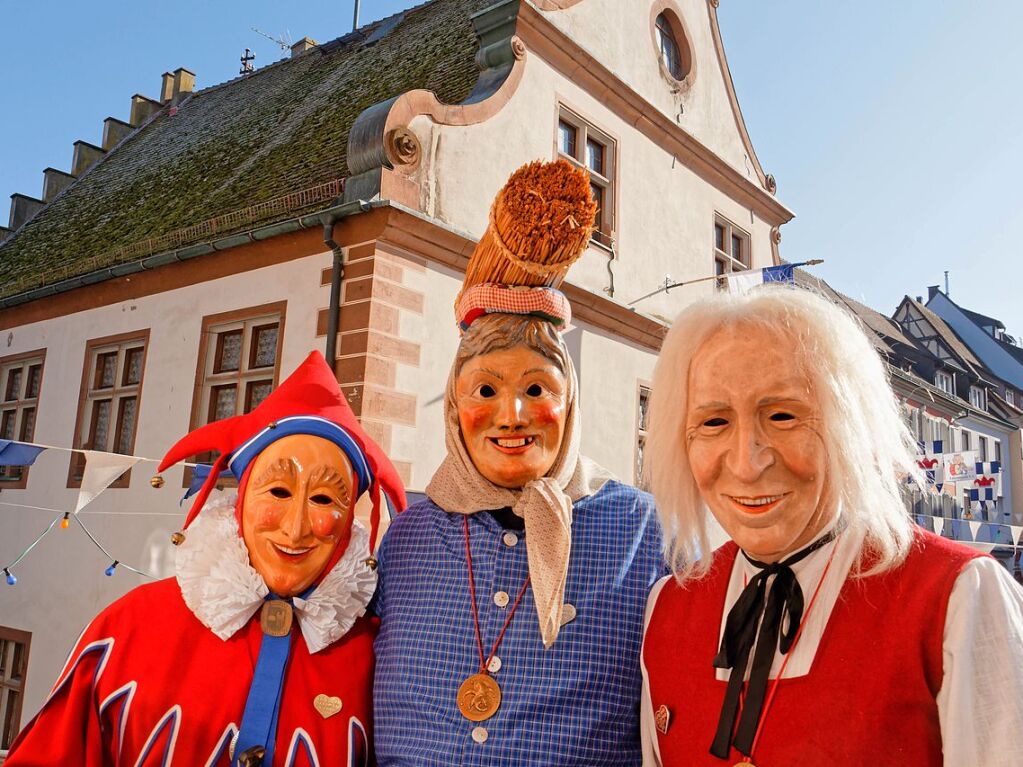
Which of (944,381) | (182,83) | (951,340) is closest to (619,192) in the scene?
(182,83)

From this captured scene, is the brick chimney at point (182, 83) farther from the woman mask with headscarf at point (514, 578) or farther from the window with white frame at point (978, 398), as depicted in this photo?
the window with white frame at point (978, 398)

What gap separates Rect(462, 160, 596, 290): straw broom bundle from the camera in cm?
255

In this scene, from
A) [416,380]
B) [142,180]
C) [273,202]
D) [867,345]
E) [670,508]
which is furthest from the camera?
[142,180]

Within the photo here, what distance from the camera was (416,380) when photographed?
7148 millimetres

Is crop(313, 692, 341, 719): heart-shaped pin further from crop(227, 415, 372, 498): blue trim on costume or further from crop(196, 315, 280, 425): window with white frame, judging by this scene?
crop(196, 315, 280, 425): window with white frame

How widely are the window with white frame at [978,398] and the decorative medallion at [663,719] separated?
1079 inches

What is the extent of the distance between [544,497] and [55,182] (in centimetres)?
1600

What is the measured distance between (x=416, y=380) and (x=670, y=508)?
208 inches

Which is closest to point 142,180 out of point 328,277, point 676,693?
point 328,277

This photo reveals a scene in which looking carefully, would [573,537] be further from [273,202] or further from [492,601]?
[273,202]

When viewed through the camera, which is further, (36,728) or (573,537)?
(573,537)

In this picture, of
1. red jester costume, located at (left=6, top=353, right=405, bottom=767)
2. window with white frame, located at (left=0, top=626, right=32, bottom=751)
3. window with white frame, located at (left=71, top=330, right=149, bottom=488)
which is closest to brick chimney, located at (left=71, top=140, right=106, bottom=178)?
window with white frame, located at (left=71, top=330, right=149, bottom=488)

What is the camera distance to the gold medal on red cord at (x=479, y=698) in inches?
87.0

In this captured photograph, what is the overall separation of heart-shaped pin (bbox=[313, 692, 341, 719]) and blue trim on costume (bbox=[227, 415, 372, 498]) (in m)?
0.67
